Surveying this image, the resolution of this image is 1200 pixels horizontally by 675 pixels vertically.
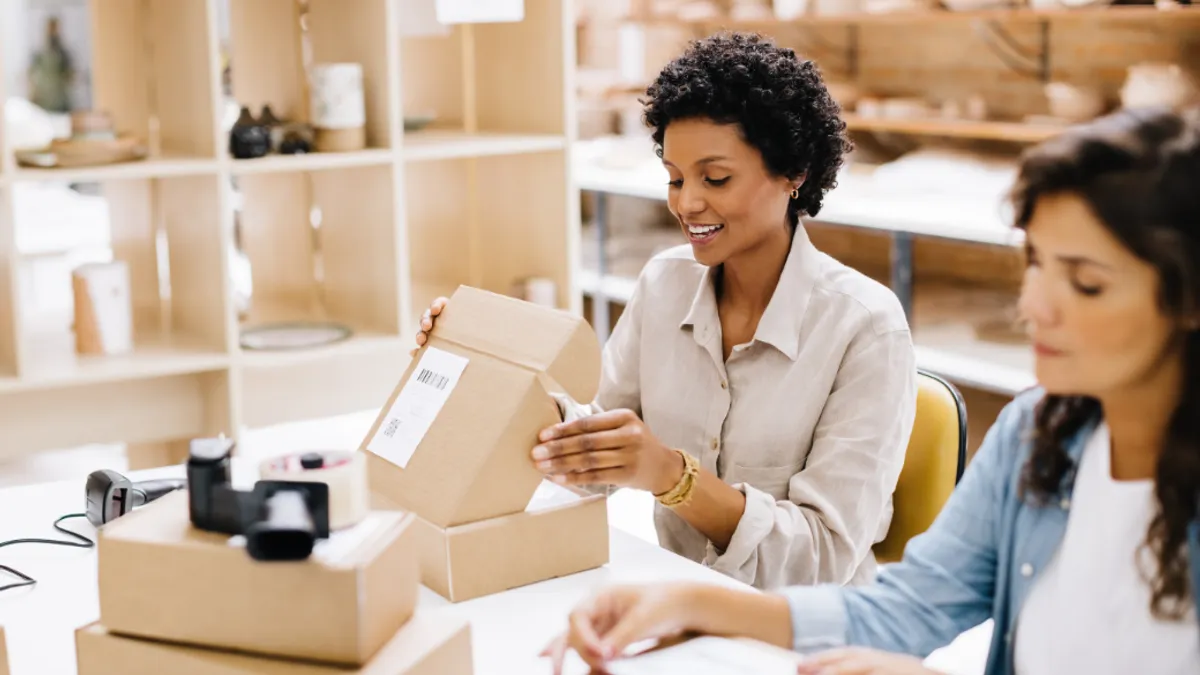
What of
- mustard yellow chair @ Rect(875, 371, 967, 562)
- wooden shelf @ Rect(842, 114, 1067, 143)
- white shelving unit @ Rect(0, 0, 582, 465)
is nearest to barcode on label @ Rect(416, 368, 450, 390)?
mustard yellow chair @ Rect(875, 371, 967, 562)

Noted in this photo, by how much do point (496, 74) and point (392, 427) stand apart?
1.55 m

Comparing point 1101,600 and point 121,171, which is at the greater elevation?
point 121,171

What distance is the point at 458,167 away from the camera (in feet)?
9.79

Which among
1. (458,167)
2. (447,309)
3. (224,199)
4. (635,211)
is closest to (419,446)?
(447,309)

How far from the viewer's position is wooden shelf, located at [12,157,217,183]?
221 cm

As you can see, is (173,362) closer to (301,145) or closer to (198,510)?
(301,145)

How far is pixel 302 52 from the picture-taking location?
8.96 ft

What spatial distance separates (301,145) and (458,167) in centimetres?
57

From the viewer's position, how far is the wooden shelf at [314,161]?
236 centimetres

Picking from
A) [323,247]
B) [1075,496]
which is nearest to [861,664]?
[1075,496]

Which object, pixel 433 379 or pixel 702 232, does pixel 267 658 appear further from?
pixel 702 232

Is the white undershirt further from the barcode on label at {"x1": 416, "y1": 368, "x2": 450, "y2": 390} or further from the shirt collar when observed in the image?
the barcode on label at {"x1": 416, "y1": 368, "x2": 450, "y2": 390}

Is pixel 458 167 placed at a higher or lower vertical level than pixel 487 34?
lower

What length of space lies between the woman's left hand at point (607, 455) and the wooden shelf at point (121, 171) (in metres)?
1.18
